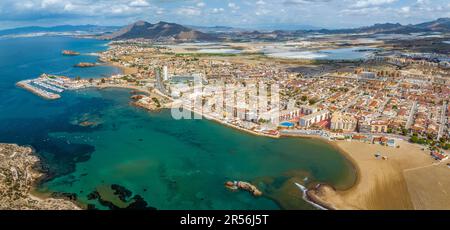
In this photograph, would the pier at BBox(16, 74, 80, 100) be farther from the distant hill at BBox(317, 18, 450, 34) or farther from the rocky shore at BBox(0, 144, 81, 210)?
the distant hill at BBox(317, 18, 450, 34)

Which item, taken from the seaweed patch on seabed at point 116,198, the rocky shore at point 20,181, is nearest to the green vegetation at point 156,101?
the rocky shore at point 20,181

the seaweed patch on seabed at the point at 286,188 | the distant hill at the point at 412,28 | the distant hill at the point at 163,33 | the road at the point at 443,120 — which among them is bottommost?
the seaweed patch on seabed at the point at 286,188

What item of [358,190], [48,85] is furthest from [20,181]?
[48,85]

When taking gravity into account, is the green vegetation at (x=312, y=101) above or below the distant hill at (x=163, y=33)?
below

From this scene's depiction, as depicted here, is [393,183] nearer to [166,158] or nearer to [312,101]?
[166,158]

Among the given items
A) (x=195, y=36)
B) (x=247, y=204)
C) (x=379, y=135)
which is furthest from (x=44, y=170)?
(x=195, y=36)

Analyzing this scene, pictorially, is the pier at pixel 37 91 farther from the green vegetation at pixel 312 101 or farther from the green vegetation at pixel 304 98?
the green vegetation at pixel 312 101
